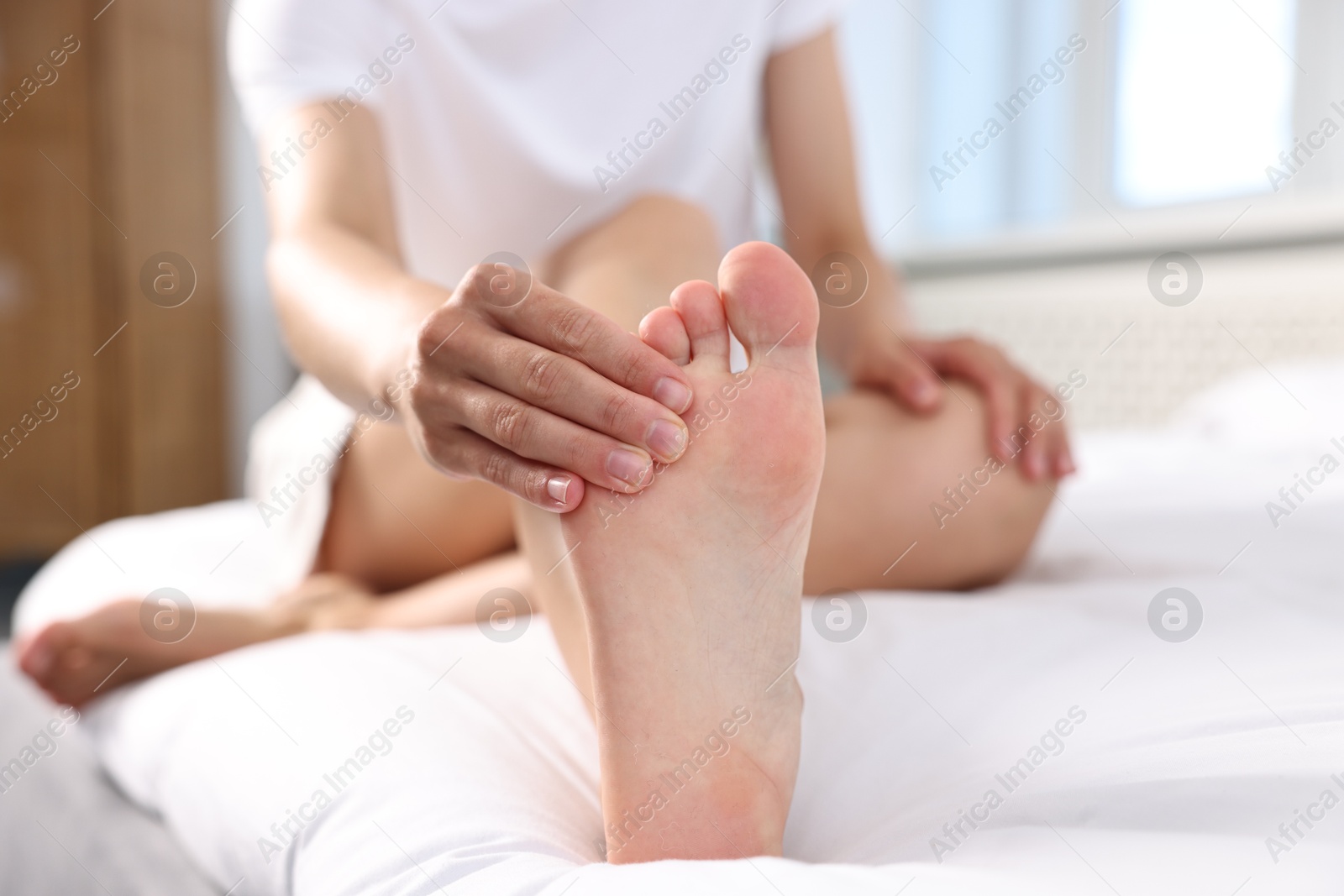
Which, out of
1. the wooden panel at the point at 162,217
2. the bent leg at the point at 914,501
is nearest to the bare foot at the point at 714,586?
the bent leg at the point at 914,501

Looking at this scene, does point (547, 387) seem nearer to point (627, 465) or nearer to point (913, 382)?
point (627, 465)

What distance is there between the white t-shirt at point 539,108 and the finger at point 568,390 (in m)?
0.44

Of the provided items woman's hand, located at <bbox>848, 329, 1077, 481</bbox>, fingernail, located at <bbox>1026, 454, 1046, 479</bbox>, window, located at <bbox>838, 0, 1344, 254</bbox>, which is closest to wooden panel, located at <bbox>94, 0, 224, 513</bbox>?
window, located at <bbox>838, 0, 1344, 254</bbox>

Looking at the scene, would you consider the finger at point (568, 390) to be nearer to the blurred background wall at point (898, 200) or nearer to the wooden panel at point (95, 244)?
the blurred background wall at point (898, 200)

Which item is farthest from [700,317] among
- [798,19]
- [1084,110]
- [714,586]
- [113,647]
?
[1084,110]

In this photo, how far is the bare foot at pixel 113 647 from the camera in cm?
Result: 73

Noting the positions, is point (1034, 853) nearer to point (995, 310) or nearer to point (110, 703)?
point (110, 703)

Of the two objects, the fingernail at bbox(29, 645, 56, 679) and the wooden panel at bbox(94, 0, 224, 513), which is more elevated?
the wooden panel at bbox(94, 0, 224, 513)

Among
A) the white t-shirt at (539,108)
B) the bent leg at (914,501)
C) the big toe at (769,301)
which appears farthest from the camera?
the white t-shirt at (539,108)

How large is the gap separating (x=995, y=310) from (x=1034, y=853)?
210 centimetres

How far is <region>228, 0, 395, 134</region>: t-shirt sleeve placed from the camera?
0.78m

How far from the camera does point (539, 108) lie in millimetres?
938

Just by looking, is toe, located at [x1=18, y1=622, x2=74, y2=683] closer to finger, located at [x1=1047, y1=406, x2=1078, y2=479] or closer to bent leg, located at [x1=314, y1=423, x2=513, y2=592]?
bent leg, located at [x1=314, y1=423, x2=513, y2=592]

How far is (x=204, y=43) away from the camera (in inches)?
107
